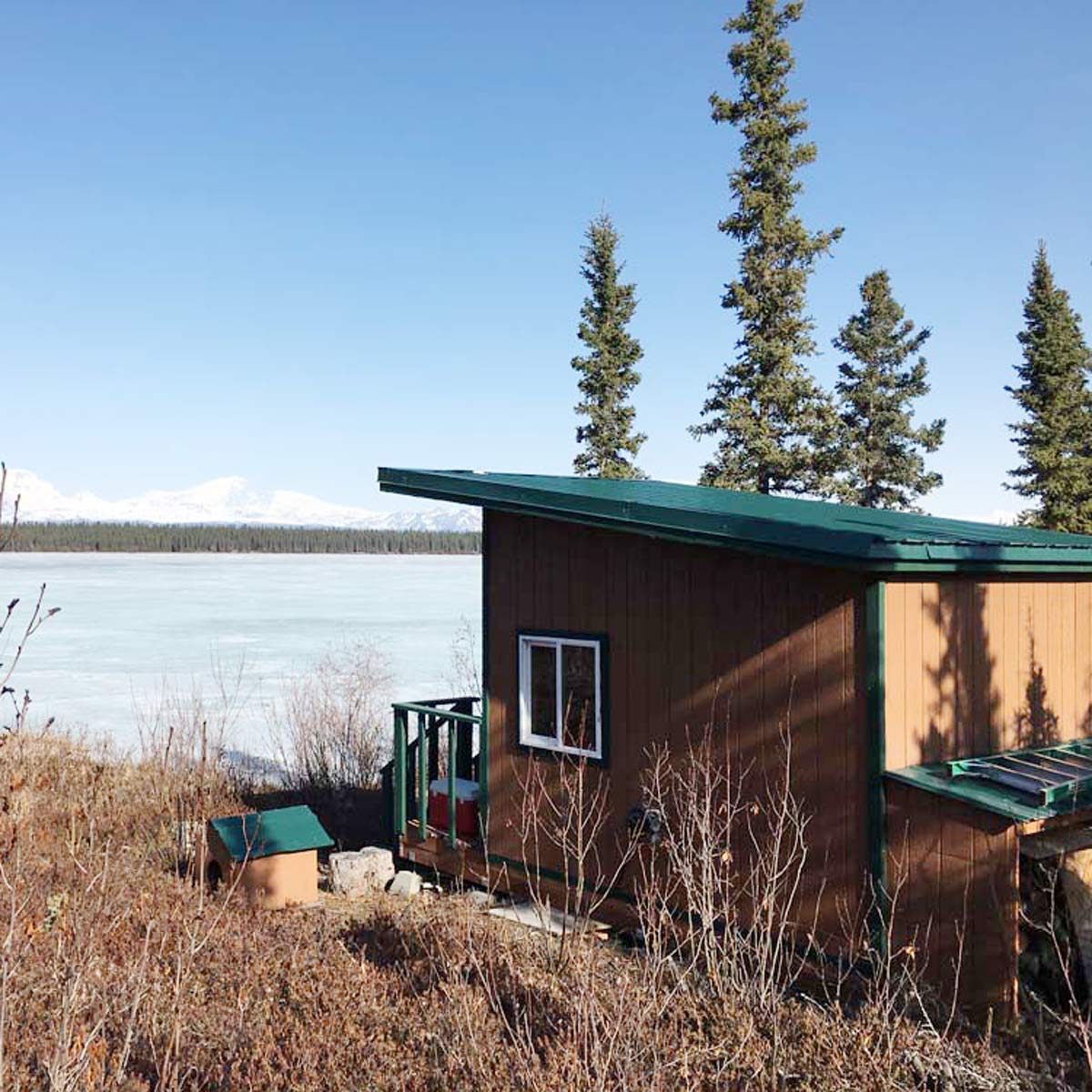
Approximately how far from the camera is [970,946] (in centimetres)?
560

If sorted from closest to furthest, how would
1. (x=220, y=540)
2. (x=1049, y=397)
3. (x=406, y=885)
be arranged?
1. (x=406, y=885)
2. (x=1049, y=397)
3. (x=220, y=540)

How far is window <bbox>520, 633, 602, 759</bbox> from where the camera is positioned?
7895 mm

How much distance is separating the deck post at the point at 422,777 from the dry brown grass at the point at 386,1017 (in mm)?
2007

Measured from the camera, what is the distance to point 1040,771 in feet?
20.6

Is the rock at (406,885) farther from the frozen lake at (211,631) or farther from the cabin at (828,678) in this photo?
the frozen lake at (211,631)

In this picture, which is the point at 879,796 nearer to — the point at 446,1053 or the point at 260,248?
the point at 446,1053

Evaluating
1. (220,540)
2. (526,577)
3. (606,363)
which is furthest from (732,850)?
(220,540)

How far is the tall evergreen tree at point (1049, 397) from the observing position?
25641mm

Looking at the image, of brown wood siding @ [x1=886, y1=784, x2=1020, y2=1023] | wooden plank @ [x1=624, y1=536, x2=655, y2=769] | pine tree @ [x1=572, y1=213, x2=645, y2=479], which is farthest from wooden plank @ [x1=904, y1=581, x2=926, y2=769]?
pine tree @ [x1=572, y1=213, x2=645, y2=479]

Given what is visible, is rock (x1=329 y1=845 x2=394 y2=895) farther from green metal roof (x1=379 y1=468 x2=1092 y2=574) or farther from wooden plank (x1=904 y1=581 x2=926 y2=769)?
wooden plank (x1=904 y1=581 x2=926 y2=769)

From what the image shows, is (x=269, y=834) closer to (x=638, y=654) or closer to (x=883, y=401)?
(x=638, y=654)

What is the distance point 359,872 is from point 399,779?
93 cm

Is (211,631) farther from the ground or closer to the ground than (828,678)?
closer to the ground

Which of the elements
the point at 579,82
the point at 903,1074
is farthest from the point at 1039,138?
the point at 903,1074
